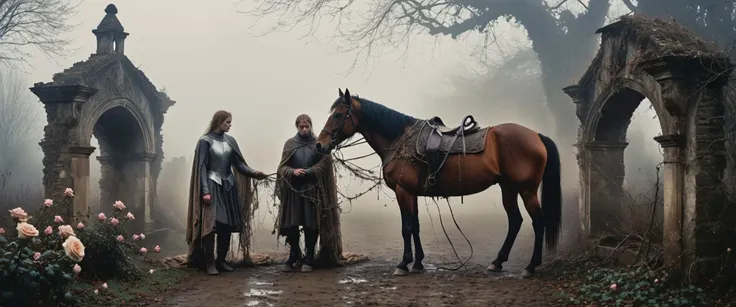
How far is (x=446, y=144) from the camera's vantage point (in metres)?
7.67

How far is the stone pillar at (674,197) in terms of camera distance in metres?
6.31

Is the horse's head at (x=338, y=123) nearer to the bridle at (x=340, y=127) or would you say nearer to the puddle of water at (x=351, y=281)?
the bridle at (x=340, y=127)

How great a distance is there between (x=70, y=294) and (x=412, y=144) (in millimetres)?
4189

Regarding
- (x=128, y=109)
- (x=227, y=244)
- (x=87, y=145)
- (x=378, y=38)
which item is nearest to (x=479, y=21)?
(x=378, y=38)

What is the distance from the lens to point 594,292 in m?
6.37

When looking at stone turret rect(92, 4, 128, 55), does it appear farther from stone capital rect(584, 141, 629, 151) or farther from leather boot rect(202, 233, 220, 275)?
stone capital rect(584, 141, 629, 151)

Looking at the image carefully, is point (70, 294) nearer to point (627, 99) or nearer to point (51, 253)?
point (51, 253)

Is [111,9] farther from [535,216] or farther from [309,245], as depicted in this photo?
[535,216]

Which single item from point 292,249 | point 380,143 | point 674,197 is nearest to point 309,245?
point 292,249

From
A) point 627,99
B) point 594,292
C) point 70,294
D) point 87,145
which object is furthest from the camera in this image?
point 87,145

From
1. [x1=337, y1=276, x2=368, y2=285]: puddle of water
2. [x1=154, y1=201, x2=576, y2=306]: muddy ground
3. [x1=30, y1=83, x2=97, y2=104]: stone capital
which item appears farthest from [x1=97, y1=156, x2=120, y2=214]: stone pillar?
[x1=337, y1=276, x2=368, y2=285]: puddle of water

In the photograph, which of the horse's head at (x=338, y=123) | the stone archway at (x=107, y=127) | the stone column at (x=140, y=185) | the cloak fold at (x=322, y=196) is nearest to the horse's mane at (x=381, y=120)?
the horse's head at (x=338, y=123)

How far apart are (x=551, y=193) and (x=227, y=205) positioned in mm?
4069

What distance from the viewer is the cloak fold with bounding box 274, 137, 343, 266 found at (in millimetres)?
8070
